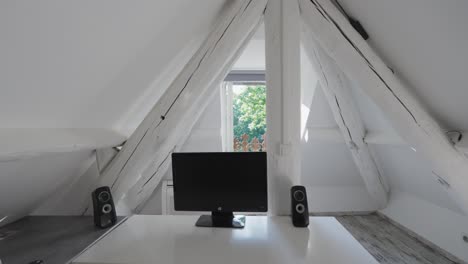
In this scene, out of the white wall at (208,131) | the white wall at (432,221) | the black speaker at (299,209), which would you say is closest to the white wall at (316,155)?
the white wall at (208,131)

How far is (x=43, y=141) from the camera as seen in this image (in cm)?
100

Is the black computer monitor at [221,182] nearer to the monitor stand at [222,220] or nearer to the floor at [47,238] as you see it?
the monitor stand at [222,220]

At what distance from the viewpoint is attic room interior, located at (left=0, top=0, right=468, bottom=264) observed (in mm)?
923

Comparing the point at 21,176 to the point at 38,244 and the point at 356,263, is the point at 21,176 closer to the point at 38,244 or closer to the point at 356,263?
the point at 38,244

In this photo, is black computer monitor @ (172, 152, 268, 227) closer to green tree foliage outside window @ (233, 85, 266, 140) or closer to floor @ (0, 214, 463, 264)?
floor @ (0, 214, 463, 264)

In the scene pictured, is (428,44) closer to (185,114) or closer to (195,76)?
(195,76)

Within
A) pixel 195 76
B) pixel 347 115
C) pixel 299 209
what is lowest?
pixel 299 209

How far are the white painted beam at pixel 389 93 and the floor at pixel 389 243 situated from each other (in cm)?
121

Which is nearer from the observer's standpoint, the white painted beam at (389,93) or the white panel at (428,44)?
the white panel at (428,44)

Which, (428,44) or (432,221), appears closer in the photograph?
(428,44)

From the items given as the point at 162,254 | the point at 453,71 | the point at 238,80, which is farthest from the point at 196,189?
the point at 238,80

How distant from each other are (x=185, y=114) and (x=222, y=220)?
32.1 inches

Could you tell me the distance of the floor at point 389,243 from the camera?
2199mm

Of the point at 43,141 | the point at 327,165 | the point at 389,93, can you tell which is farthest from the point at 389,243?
the point at 43,141
